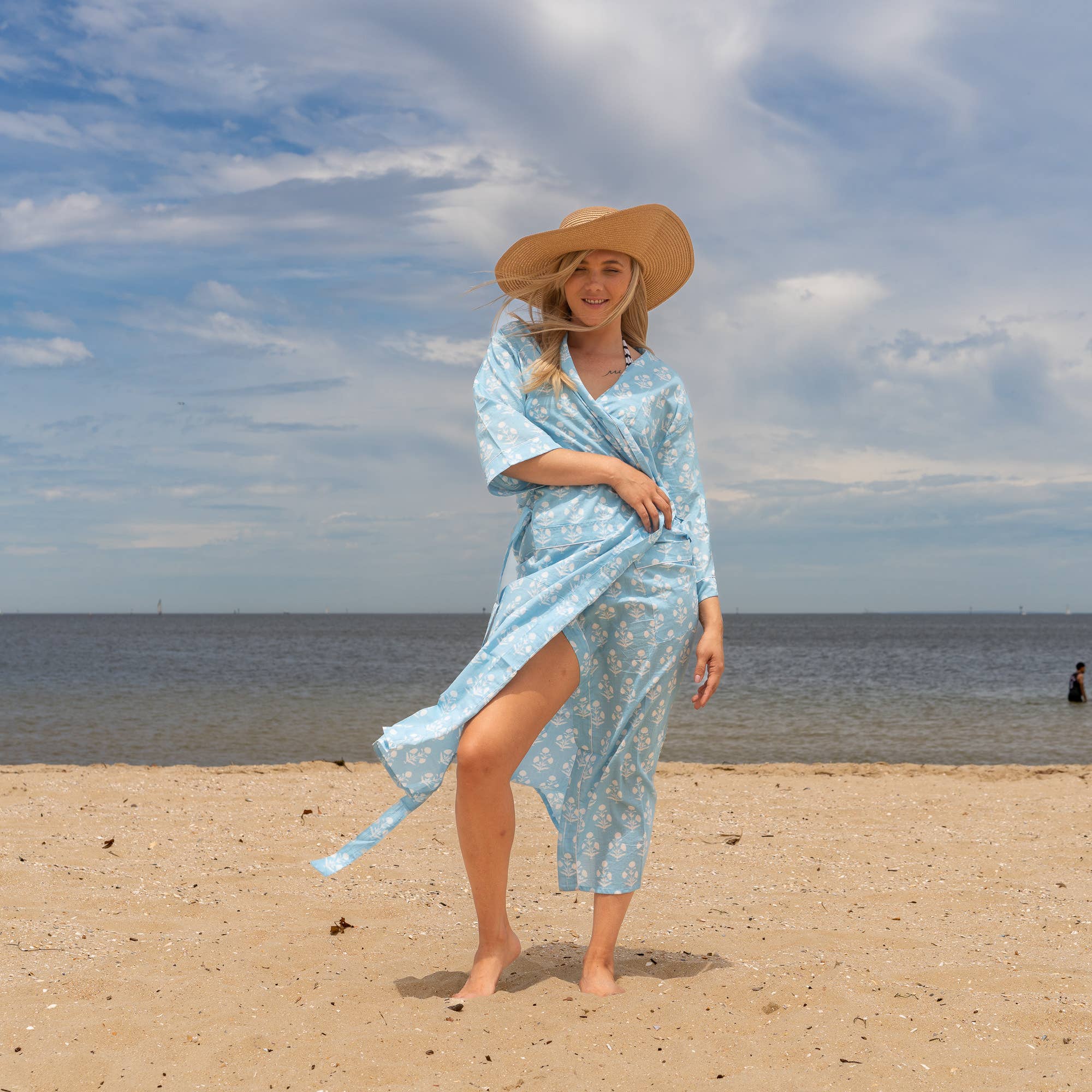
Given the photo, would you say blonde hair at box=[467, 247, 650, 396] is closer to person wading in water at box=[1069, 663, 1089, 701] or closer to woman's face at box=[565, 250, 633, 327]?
woman's face at box=[565, 250, 633, 327]

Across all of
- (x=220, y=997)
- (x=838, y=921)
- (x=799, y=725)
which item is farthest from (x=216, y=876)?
(x=799, y=725)

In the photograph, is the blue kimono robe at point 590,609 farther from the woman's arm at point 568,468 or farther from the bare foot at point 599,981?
the bare foot at point 599,981

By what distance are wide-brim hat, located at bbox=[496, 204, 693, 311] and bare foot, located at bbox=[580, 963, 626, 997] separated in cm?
227

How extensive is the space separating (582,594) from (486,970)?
4.10ft

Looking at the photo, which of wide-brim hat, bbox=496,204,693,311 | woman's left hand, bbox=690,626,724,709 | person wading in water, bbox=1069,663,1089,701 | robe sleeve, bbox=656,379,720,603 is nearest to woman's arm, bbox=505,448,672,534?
robe sleeve, bbox=656,379,720,603

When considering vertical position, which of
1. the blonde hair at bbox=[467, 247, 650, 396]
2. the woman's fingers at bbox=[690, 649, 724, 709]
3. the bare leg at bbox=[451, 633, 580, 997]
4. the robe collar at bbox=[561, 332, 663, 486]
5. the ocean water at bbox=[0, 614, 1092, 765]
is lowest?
the ocean water at bbox=[0, 614, 1092, 765]

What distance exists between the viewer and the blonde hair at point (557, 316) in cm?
305

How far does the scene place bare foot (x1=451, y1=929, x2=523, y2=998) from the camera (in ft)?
9.63

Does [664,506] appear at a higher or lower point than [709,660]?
higher

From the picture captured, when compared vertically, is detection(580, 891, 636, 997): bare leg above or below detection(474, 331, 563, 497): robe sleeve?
below

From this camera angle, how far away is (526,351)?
10.3 ft

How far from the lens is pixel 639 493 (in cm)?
296

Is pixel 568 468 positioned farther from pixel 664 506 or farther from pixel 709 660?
pixel 709 660

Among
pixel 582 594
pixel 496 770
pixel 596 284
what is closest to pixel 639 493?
pixel 582 594
